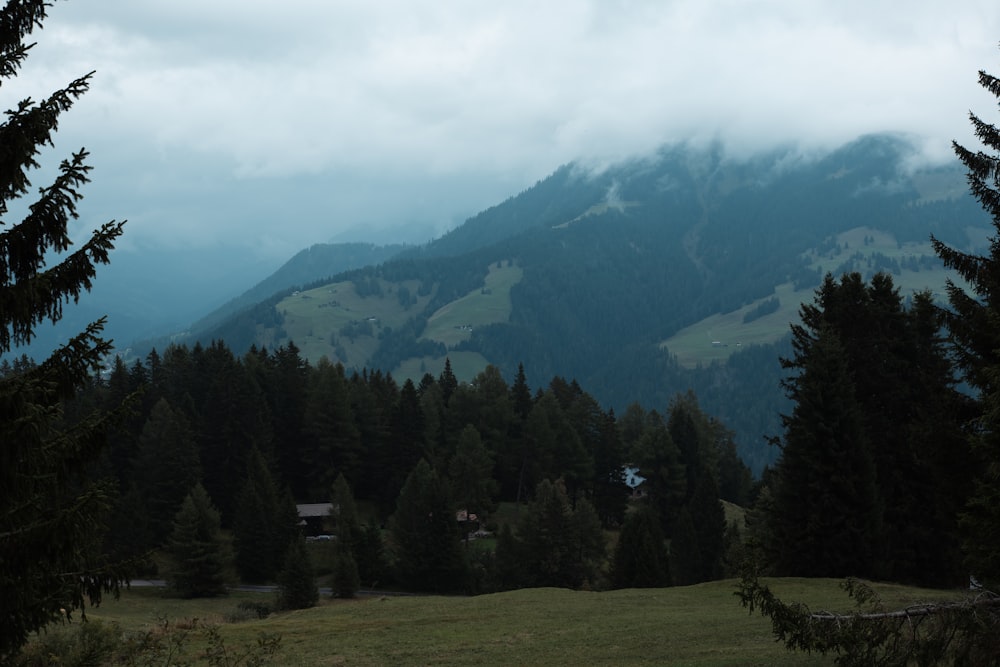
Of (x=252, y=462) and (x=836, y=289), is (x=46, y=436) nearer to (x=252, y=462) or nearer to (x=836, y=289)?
(x=836, y=289)

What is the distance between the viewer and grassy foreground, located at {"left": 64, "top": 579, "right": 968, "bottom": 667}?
25.0 m

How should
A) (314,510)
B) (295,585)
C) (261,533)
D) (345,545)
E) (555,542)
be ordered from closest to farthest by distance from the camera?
1. (295,585)
2. (345,545)
3. (555,542)
4. (261,533)
5. (314,510)

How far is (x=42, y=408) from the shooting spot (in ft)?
34.9

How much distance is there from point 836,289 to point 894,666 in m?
37.3

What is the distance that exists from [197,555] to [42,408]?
59.2 metres

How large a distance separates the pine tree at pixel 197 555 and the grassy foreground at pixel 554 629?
26.4m

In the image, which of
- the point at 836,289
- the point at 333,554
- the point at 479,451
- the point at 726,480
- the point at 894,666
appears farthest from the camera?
the point at 726,480

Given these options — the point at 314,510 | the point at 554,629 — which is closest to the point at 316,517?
the point at 314,510

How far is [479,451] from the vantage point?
297 ft

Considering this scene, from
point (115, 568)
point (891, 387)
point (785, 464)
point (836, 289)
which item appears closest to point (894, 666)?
point (115, 568)

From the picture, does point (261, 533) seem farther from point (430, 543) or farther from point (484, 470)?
point (484, 470)

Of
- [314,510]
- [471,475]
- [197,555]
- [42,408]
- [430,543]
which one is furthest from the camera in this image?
[314,510]

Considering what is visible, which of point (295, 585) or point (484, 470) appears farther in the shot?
point (484, 470)

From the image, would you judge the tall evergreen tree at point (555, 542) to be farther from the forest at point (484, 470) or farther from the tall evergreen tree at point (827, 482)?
the tall evergreen tree at point (827, 482)
